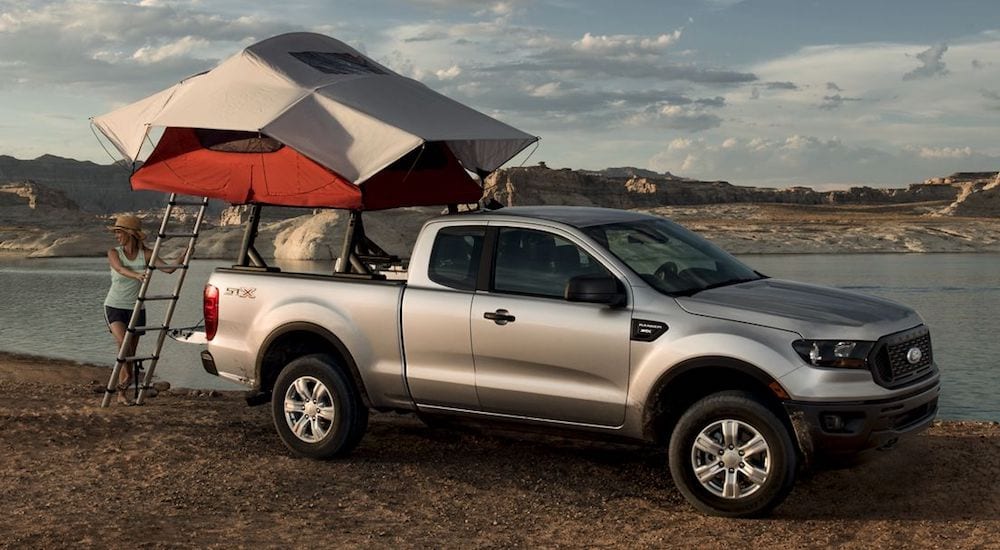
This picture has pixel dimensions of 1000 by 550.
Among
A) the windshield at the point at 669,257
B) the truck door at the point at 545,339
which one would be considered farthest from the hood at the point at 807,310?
the truck door at the point at 545,339

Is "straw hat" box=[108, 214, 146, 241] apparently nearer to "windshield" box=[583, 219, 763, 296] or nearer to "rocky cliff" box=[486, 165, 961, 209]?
"windshield" box=[583, 219, 763, 296]

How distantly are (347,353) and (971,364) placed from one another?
13.3 m

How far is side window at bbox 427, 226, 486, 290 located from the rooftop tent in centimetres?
106

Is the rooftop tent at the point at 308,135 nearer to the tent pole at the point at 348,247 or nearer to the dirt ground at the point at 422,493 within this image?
the tent pole at the point at 348,247

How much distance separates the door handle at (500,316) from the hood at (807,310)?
1212mm

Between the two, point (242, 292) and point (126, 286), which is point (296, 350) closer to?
point (242, 292)

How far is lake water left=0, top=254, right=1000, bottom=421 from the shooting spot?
16938 mm

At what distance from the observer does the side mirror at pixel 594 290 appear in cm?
696

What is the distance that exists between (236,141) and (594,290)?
4604 mm

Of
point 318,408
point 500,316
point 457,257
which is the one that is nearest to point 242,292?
point 318,408

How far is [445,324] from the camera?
7.86 m

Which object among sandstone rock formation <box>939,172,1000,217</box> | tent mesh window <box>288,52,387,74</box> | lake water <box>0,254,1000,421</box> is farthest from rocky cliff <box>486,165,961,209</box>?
tent mesh window <box>288,52,387,74</box>

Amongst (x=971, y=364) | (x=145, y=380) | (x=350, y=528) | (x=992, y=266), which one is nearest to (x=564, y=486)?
(x=350, y=528)

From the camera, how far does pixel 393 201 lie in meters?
9.52
